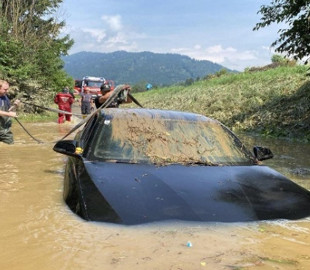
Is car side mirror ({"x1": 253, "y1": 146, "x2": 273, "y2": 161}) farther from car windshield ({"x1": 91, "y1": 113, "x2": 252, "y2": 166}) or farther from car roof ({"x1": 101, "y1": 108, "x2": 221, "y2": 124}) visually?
Answer: car roof ({"x1": 101, "y1": 108, "x2": 221, "y2": 124})

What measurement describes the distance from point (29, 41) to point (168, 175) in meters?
18.7

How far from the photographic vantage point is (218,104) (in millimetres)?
20219

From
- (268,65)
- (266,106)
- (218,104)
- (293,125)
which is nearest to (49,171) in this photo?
(293,125)

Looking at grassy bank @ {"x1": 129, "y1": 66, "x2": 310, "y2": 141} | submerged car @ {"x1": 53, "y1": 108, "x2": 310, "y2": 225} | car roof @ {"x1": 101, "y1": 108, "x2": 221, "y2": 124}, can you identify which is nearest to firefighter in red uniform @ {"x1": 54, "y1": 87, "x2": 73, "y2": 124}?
grassy bank @ {"x1": 129, "y1": 66, "x2": 310, "y2": 141}

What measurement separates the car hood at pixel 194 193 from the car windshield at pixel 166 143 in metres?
0.21

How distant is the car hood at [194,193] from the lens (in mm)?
3381

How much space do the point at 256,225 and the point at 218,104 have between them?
17.1 metres

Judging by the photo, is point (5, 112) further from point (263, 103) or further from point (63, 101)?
point (263, 103)

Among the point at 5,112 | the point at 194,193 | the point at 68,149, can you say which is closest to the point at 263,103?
the point at 5,112

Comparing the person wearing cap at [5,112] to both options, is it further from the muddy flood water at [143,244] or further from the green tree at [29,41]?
the green tree at [29,41]

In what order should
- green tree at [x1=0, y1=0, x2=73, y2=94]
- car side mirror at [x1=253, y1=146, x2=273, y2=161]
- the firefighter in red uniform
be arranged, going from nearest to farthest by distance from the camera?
1. car side mirror at [x1=253, y1=146, x2=273, y2=161]
2. the firefighter in red uniform
3. green tree at [x1=0, y1=0, x2=73, y2=94]

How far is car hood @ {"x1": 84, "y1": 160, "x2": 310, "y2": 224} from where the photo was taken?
338cm

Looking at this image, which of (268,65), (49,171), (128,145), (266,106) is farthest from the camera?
(268,65)

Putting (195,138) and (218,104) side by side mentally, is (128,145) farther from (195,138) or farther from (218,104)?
(218,104)
